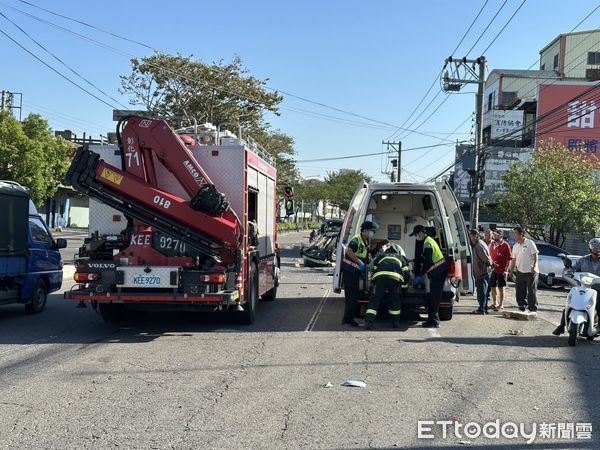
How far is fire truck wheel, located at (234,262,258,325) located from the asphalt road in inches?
9.3

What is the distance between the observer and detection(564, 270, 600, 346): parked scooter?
8461mm

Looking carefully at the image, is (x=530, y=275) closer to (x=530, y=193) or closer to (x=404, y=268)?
(x=404, y=268)

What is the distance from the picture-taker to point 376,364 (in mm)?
7215

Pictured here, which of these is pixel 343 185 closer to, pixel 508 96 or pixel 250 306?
pixel 508 96

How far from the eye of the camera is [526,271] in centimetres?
1169

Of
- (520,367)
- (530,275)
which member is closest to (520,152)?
(530,275)

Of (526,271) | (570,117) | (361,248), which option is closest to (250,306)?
(361,248)

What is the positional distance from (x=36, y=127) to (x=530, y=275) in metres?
32.9

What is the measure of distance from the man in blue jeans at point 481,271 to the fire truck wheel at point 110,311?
6.67 meters

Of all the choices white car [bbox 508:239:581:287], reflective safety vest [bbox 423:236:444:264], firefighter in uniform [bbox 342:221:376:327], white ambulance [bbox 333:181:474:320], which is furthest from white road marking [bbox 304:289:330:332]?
white car [bbox 508:239:581:287]

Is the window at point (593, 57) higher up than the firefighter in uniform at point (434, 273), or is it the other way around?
the window at point (593, 57)

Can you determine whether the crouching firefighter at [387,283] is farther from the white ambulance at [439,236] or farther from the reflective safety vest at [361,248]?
the white ambulance at [439,236]

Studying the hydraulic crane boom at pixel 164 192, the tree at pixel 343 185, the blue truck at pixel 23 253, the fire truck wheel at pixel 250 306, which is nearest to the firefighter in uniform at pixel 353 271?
the fire truck wheel at pixel 250 306

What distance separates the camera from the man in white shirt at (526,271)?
38.2ft
